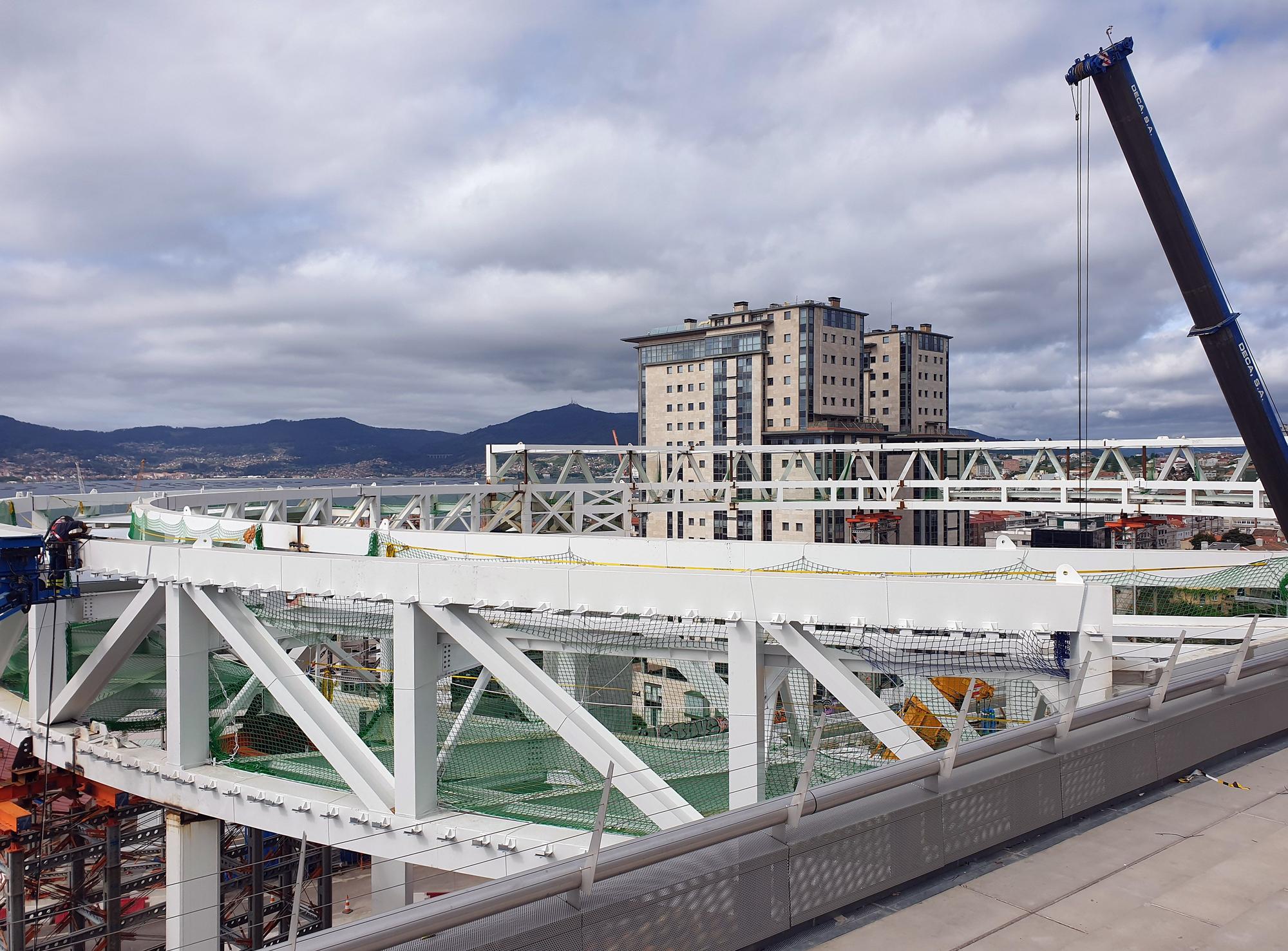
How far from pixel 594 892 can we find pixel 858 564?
344 inches

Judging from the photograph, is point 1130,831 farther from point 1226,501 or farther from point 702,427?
point 702,427

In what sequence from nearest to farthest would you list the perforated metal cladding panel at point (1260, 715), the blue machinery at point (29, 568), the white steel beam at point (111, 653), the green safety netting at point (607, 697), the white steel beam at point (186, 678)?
the perforated metal cladding panel at point (1260, 715), the green safety netting at point (607, 697), the white steel beam at point (186, 678), the white steel beam at point (111, 653), the blue machinery at point (29, 568)

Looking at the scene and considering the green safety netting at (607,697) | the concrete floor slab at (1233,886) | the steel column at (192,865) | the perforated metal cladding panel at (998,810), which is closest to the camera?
the concrete floor slab at (1233,886)

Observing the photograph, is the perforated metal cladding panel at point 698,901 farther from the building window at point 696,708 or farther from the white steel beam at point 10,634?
the white steel beam at point 10,634

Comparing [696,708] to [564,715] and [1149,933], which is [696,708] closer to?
[564,715]

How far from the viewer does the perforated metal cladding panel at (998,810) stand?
4.95 m

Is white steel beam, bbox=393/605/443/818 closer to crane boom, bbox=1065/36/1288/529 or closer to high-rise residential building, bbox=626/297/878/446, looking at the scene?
crane boom, bbox=1065/36/1288/529

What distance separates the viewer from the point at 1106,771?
19.1 feet

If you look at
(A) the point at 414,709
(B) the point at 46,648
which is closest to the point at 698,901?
(A) the point at 414,709

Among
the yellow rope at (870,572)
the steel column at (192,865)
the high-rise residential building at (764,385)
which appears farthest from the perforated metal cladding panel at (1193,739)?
the high-rise residential building at (764,385)

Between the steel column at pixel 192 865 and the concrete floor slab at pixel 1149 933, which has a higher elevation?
the concrete floor slab at pixel 1149 933

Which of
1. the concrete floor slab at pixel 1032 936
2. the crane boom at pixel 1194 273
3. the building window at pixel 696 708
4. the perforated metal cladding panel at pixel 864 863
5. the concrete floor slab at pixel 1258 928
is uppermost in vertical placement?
the crane boom at pixel 1194 273

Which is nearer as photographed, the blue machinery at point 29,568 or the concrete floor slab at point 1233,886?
the concrete floor slab at point 1233,886

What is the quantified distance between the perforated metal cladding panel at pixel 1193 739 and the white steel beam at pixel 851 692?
7.07ft
